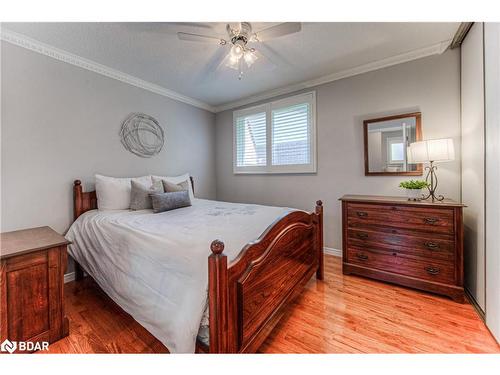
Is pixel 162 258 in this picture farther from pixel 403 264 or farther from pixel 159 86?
pixel 159 86

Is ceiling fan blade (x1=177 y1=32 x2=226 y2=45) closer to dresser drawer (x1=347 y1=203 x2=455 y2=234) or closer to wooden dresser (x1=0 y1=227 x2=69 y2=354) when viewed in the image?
wooden dresser (x1=0 y1=227 x2=69 y2=354)

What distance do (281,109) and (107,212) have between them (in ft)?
9.03

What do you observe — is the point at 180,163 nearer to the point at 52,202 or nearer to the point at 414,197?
the point at 52,202

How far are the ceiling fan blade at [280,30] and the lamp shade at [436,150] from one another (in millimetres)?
1583

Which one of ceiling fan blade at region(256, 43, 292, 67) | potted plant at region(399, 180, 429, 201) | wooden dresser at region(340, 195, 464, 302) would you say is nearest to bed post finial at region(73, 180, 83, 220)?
ceiling fan blade at region(256, 43, 292, 67)

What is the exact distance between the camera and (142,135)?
303 centimetres

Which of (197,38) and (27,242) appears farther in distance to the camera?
(197,38)

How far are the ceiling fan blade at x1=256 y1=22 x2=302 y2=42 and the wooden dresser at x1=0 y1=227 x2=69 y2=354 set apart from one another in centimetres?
221

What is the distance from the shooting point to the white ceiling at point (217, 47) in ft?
6.42

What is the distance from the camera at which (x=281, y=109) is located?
3.43 meters

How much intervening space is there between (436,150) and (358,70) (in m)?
1.40

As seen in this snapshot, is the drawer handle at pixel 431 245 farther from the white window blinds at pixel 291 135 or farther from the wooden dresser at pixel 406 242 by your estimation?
the white window blinds at pixel 291 135

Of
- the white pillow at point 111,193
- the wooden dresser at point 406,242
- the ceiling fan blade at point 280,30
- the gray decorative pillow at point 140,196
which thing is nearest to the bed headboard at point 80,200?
the white pillow at point 111,193

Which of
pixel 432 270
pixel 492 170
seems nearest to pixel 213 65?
pixel 492 170
